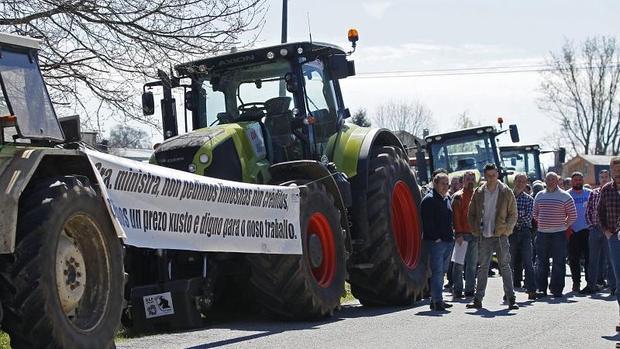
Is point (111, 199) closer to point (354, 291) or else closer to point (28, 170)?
point (28, 170)

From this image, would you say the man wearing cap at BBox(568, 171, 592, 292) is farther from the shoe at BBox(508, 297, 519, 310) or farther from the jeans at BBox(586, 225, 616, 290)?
the shoe at BBox(508, 297, 519, 310)

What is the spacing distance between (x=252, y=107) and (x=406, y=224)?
3.07 meters

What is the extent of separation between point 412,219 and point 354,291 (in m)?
1.57

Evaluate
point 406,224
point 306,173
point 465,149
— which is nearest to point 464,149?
point 465,149

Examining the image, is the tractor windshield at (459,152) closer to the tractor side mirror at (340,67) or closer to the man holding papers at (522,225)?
the man holding papers at (522,225)

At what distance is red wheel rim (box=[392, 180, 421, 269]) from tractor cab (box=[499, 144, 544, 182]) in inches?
547

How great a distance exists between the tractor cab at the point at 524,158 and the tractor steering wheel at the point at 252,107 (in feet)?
52.9

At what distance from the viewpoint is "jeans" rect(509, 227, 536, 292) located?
16031mm

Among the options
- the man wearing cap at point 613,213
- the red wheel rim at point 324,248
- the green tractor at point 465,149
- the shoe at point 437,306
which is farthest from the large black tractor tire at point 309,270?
the green tractor at point 465,149

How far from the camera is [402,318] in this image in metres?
12.8

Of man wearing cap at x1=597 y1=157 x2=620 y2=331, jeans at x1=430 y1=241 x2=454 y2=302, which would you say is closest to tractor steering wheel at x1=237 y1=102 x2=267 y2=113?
jeans at x1=430 y1=241 x2=454 y2=302

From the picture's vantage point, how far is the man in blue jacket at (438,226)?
1427 cm

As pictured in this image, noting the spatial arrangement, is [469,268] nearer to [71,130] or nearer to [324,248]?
[324,248]

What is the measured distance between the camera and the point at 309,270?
40.8ft
